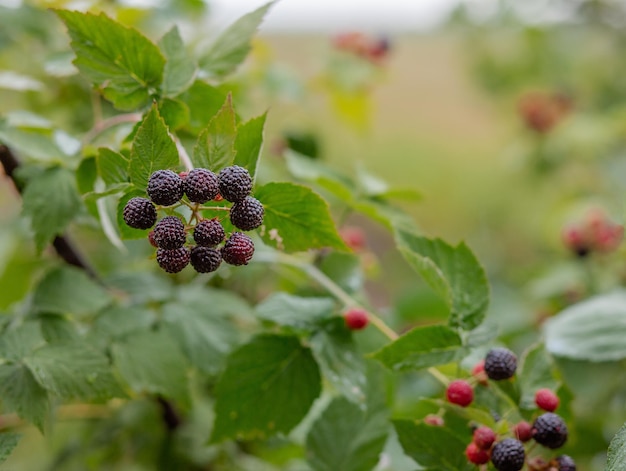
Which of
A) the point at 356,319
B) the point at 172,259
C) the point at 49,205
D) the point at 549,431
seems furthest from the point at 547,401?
the point at 49,205

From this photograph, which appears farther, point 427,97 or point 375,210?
point 427,97

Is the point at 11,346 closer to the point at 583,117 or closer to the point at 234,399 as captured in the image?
the point at 234,399

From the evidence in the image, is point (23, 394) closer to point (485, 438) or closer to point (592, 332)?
point (485, 438)

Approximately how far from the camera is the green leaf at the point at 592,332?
1.92 ft

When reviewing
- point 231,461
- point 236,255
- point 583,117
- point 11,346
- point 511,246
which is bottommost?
point 511,246

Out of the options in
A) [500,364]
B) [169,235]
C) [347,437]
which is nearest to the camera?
[169,235]

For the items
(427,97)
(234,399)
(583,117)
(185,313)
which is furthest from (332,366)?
(427,97)

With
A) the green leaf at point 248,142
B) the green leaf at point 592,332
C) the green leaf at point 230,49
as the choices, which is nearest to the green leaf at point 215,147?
the green leaf at point 248,142

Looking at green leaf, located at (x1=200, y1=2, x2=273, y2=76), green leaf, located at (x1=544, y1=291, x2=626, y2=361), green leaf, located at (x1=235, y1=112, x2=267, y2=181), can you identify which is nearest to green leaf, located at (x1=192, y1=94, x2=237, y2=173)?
green leaf, located at (x1=235, y1=112, x2=267, y2=181)

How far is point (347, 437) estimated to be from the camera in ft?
1.76

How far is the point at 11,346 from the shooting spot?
1.50ft

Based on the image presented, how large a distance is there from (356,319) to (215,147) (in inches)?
8.0

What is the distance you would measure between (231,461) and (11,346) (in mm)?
396

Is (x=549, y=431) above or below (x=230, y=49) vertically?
below
